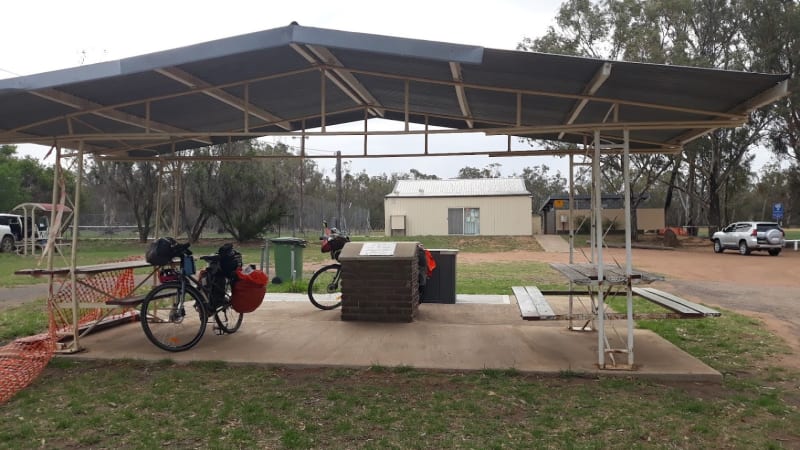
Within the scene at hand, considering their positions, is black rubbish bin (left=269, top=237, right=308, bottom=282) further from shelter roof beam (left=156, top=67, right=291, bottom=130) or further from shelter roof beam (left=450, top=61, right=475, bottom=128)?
shelter roof beam (left=450, top=61, right=475, bottom=128)

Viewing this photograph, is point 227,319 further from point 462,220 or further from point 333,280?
point 462,220

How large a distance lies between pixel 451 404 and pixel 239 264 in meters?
2.92

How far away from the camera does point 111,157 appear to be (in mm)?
6859

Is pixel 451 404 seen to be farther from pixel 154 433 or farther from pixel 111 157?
pixel 111 157

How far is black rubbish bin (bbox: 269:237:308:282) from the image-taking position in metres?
11.2

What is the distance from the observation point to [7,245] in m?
21.7

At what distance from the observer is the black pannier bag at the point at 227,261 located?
221 inches

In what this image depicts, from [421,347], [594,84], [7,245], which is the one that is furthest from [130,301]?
[7,245]

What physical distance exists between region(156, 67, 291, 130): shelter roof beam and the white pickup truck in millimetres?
20237

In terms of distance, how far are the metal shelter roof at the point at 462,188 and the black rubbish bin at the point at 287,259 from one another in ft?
77.1

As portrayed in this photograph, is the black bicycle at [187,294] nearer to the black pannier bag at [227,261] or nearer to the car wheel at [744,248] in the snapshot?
the black pannier bag at [227,261]

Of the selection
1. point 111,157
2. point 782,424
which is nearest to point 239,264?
point 111,157

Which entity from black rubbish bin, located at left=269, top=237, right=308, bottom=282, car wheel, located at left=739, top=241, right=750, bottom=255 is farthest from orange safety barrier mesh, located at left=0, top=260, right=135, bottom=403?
car wheel, located at left=739, top=241, right=750, bottom=255

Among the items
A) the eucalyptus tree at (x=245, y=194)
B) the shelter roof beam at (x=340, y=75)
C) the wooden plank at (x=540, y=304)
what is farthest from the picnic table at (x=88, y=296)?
the eucalyptus tree at (x=245, y=194)
